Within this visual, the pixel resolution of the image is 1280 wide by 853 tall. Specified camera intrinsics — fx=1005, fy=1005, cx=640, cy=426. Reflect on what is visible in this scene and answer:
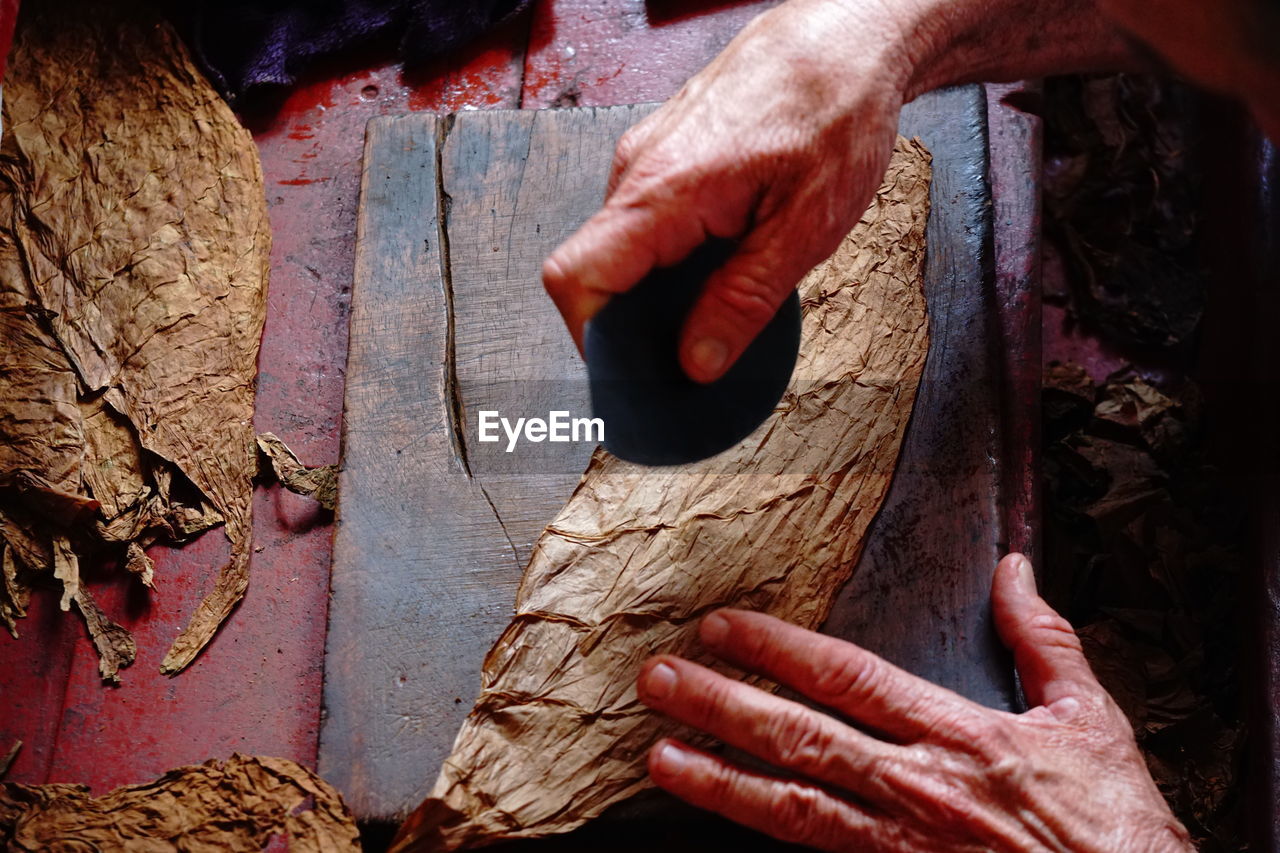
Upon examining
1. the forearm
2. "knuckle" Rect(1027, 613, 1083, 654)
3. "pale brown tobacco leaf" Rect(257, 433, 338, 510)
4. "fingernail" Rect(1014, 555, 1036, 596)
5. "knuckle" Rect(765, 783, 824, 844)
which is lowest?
"knuckle" Rect(765, 783, 824, 844)

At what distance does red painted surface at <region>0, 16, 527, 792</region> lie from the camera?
4.72 ft

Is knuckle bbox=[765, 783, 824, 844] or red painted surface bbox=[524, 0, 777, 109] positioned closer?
knuckle bbox=[765, 783, 824, 844]

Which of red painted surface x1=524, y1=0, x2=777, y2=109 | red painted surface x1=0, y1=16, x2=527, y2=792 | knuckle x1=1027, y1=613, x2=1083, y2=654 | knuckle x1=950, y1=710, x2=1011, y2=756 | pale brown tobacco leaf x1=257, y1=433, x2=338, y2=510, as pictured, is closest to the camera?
knuckle x1=950, y1=710, x2=1011, y2=756

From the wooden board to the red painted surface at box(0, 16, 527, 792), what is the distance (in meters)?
0.16

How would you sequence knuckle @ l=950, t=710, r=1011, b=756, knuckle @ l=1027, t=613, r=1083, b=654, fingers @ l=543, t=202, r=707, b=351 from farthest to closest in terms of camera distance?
knuckle @ l=1027, t=613, r=1083, b=654 → knuckle @ l=950, t=710, r=1011, b=756 → fingers @ l=543, t=202, r=707, b=351

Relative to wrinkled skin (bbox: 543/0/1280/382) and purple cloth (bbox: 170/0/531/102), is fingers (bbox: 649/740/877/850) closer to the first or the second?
wrinkled skin (bbox: 543/0/1280/382)

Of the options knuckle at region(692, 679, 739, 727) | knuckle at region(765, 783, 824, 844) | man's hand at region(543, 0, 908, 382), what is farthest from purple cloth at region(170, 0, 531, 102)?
knuckle at region(765, 783, 824, 844)

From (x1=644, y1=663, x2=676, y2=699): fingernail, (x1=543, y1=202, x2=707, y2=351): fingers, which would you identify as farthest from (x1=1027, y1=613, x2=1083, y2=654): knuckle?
(x1=543, y1=202, x2=707, y2=351): fingers

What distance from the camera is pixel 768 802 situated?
3.79ft

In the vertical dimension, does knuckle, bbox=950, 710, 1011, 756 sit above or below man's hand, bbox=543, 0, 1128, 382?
below

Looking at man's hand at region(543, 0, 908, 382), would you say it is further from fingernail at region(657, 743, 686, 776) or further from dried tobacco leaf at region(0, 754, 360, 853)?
dried tobacco leaf at region(0, 754, 360, 853)

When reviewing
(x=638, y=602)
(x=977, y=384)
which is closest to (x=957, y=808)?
(x=638, y=602)

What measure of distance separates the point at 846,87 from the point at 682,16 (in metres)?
0.86

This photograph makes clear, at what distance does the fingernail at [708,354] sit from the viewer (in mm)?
1126
